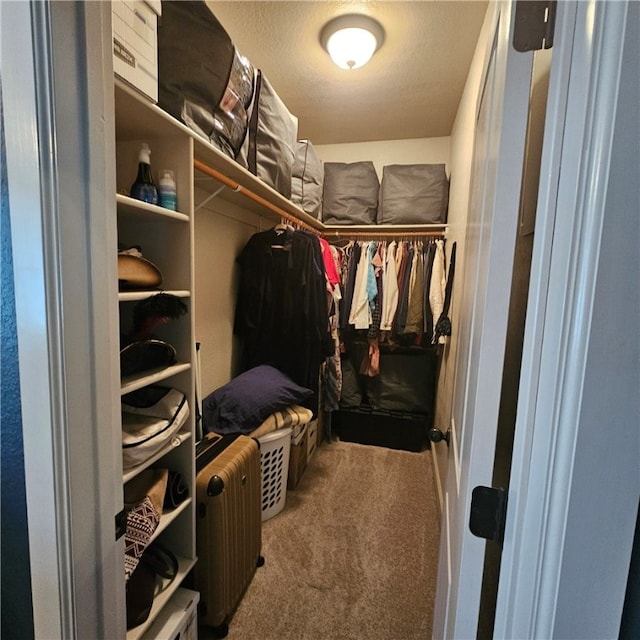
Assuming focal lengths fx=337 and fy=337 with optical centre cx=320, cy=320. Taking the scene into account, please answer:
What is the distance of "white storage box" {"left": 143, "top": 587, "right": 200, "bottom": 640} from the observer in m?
1.11

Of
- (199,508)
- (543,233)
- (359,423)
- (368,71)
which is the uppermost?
(368,71)

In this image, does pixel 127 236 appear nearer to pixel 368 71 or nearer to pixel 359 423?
pixel 368 71

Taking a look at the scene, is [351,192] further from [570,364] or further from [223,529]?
[570,364]

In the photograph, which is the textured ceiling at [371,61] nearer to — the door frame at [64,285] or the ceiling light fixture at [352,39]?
the ceiling light fixture at [352,39]

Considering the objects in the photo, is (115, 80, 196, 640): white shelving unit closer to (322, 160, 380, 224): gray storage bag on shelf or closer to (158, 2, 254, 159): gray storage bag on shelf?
(158, 2, 254, 159): gray storage bag on shelf

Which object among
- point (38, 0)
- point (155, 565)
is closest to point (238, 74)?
point (38, 0)

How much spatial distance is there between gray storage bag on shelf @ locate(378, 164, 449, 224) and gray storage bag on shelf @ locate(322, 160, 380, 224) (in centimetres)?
11

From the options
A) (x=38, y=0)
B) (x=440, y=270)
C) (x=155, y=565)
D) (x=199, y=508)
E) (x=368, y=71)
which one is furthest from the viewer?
(x=440, y=270)

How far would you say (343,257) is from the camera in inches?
111

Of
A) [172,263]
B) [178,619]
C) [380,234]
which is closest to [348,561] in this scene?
[178,619]

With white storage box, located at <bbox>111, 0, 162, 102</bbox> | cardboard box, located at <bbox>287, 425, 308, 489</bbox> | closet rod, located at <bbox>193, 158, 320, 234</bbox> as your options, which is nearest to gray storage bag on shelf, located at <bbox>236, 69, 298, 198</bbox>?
closet rod, located at <bbox>193, 158, 320, 234</bbox>

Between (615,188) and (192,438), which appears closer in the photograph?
(615,188)

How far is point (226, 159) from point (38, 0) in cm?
80

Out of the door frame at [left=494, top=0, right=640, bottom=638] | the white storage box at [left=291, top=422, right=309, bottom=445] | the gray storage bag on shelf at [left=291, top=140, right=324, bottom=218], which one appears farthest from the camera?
the gray storage bag on shelf at [left=291, top=140, right=324, bottom=218]
